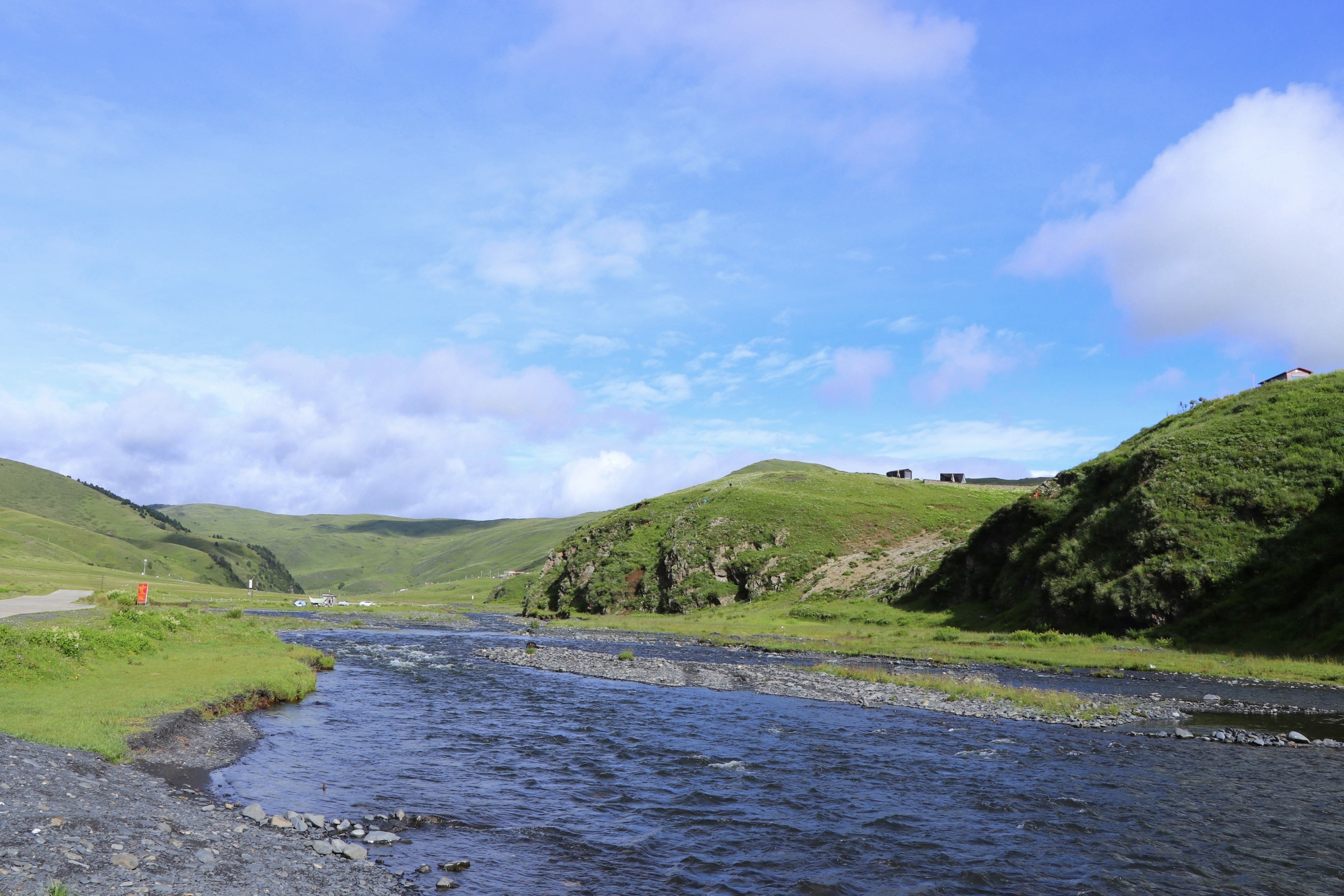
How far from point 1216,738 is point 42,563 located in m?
227

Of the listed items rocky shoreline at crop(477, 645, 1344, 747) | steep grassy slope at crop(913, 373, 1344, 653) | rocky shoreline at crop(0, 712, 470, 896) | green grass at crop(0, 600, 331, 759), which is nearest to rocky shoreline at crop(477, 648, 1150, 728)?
rocky shoreline at crop(477, 645, 1344, 747)

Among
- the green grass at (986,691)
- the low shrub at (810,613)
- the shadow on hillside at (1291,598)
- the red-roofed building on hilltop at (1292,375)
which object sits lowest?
the low shrub at (810,613)

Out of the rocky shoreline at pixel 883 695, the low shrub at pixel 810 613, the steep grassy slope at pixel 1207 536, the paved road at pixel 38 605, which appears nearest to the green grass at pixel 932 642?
the low shrub at pixel 810 613

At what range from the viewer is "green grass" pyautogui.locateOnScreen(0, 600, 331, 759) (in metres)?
21.4

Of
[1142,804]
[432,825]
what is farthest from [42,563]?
[1142,804]

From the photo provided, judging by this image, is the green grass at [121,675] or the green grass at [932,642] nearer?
the green grass at [121,675]

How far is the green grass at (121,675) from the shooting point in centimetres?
2142

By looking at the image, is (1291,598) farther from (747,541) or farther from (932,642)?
(747,541)

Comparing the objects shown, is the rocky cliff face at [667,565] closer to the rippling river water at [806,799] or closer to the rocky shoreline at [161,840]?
the rippling river water at [806,799]

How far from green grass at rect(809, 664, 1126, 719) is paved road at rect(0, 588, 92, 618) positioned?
55.0 meters

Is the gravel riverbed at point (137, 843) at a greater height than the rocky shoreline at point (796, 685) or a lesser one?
greater

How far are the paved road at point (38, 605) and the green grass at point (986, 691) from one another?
180ft

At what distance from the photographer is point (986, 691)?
125 ft

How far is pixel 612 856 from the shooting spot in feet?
54.5
